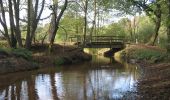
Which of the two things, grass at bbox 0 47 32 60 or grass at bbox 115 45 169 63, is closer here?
grass at bbox 0 47 32 60

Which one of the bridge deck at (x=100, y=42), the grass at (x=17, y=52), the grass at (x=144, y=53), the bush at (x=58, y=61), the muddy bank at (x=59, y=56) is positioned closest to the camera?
the grass at (x=17, y=52)

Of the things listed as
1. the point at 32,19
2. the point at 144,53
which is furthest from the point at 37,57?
the point at 144,53

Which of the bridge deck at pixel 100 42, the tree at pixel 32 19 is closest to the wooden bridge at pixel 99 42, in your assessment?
the bridge deck at pixel 100 42

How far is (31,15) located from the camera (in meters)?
36.6

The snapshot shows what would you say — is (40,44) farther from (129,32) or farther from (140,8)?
(129,32)

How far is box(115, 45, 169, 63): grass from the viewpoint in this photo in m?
31.3

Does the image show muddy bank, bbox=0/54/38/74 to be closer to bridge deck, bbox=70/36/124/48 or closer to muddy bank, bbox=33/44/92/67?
muddy bank, bbox=33/44/92/67

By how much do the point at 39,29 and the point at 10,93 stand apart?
4197cm

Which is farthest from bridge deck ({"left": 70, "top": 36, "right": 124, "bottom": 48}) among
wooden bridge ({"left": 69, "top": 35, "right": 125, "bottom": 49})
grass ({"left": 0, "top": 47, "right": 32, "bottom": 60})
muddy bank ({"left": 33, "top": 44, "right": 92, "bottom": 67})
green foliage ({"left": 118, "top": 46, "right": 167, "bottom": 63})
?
grass ({"left": 0, "top": 47, "right": 32, "bottom": 60})

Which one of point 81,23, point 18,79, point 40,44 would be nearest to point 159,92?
point 18,79

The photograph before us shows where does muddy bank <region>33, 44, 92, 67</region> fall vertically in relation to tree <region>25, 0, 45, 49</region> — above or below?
below

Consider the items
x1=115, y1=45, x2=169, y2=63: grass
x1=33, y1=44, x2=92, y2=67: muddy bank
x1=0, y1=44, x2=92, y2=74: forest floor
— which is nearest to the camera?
x1=0, y1=44, x2=92, y2=74: forest floor

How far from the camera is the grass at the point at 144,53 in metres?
31.3

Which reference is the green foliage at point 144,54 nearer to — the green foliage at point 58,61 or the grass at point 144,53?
the grass at point 144,53
